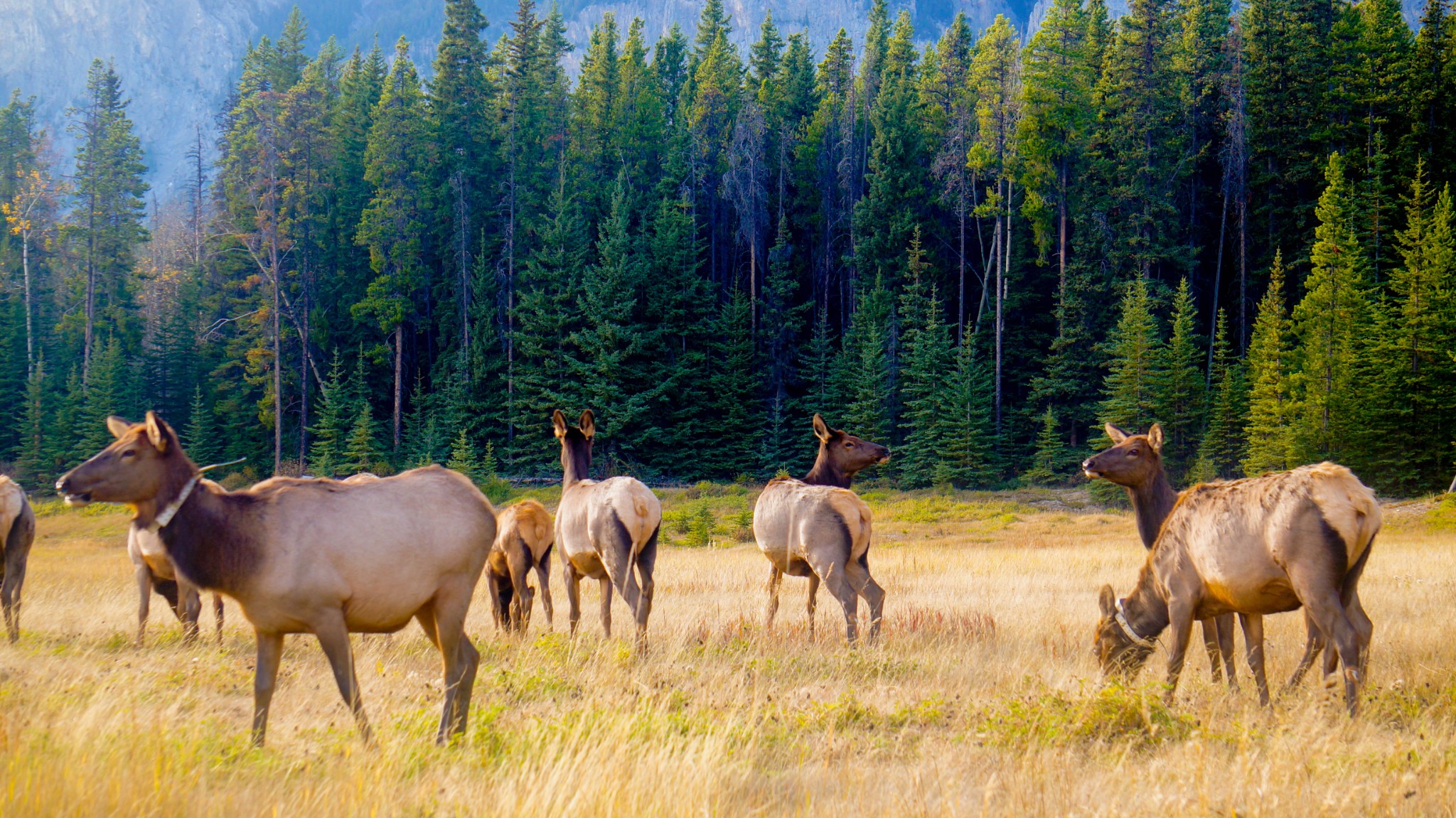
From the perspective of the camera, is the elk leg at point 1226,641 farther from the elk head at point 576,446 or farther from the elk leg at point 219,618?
the elk leg at point 219,618

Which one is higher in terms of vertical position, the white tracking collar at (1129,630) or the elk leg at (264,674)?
the elk leg at (264,674)

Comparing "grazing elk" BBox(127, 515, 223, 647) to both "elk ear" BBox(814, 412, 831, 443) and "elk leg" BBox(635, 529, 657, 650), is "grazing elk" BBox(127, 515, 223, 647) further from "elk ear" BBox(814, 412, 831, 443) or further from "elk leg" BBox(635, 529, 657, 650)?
"elk ear" BBox(814, 412, 831, 443)

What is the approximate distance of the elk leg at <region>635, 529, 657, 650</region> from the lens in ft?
32.2

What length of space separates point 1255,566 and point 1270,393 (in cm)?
3315

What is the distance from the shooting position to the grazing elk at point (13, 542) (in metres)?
10.7

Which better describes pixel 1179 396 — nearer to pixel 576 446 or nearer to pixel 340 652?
pixel 576 446

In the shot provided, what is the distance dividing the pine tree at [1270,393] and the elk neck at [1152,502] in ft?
91.4

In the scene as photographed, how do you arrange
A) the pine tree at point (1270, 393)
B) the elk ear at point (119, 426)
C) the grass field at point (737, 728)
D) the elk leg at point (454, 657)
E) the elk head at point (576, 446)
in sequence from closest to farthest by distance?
the grass field at point (737, 728), the elk leg at point (454, 657), the elk ear at point (119, 426), the elk head at point (576, 446), the pine tree at point (1270, 393)

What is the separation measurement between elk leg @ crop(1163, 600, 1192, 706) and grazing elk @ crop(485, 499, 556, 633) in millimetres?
6905

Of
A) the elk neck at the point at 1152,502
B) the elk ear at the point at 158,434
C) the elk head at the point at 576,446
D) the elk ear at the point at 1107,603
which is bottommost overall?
the elk ear at the point at 1107,603

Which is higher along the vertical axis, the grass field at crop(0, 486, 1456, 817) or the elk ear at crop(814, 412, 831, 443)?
the elk ear at crop(814, 412, 831, 443)

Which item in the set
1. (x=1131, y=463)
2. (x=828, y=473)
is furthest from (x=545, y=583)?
(x=1131, y=463)

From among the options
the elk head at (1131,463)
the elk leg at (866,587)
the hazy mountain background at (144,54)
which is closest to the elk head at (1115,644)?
the elk head at (1131,463)

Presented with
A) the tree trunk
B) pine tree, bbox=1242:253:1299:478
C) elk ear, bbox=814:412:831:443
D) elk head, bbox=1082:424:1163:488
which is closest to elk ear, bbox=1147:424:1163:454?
elk head, bbox=1082:424:1163:488
